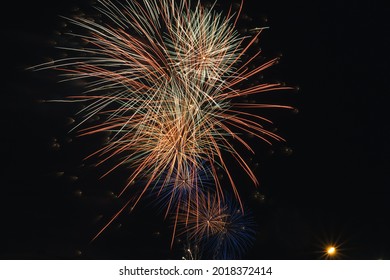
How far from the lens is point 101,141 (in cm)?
664

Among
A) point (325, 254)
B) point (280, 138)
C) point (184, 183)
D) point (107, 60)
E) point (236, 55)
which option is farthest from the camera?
point (325, 254)

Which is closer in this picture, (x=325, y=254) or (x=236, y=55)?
(x=236, y=55)

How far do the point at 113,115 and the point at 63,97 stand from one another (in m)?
0.96

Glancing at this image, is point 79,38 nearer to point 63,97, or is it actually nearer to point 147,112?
point 63,97

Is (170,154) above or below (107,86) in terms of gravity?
below

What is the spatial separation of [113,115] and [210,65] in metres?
1.75

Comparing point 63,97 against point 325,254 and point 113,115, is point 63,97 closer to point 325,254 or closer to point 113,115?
point 113,115

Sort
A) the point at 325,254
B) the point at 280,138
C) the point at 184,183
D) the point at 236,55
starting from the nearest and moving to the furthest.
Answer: the point at 236,55 → the point at 184,183 → the point at 280,138 → the point at 325,254

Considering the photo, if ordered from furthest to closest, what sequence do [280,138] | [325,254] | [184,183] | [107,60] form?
[325,254]
[280,138]
[184,183]
[107,60]

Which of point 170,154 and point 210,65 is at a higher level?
point 210,65

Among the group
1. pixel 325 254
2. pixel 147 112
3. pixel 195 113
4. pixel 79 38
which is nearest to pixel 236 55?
pixel 195 113

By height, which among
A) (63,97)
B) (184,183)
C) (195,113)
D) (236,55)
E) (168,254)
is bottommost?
(168,254)

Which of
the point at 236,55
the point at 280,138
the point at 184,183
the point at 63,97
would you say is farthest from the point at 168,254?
the point at 236,55

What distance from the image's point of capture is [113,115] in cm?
614
